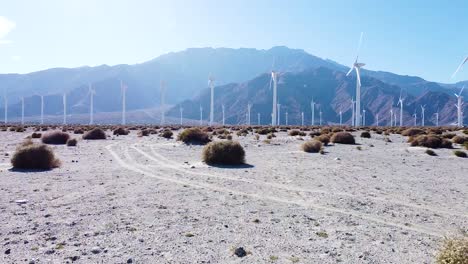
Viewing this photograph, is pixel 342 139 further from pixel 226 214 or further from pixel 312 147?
pixel 226 214

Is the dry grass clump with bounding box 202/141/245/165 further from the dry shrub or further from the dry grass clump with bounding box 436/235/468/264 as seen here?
the dry shrub

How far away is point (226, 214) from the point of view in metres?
12.5

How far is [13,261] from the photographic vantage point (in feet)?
27.2

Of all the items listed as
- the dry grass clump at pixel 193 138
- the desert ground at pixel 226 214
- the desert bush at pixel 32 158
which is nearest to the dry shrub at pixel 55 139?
the dry grass clump at pixel 193 138

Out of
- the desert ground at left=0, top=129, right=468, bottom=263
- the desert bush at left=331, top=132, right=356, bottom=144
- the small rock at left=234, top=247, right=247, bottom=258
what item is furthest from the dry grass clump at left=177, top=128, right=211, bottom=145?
the small rock at left=234, top=247, right=247, bottom=258

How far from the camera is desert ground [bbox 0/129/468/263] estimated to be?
9086 millimetres

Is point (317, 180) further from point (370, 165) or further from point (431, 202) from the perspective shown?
point (370, 165)

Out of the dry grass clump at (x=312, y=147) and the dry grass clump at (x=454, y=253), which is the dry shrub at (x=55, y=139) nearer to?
the dry grass clump at (x=312, y=147)

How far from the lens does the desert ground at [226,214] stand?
9.09 meters

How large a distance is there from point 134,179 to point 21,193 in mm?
4677

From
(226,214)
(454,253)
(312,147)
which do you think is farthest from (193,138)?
(454,253)

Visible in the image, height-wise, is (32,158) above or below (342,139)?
below

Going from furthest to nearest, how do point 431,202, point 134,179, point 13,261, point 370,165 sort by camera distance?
point 370,165 < point 134,179 < point 431,202 < point 13,261

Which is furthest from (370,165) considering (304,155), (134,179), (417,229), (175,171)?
(417,229)
